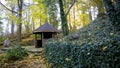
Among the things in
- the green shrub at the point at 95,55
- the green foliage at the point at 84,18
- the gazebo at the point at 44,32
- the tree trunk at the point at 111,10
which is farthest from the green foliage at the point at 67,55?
the green foliage at the point at 84,18

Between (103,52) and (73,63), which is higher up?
(103,52)

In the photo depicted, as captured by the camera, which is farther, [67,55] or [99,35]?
[99,35]

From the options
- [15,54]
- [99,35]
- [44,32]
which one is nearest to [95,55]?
[99,35]

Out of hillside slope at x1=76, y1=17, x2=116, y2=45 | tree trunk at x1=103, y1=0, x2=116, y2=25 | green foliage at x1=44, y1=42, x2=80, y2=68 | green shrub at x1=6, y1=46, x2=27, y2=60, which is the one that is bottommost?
green shrub at x1=6, y1=46, x2=27, y2=60

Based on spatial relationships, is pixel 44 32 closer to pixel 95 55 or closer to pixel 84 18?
pixel 95 55

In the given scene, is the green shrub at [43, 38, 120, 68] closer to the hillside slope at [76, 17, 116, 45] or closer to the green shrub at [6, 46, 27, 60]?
the hillside slope at [76, 17, 116, 45]

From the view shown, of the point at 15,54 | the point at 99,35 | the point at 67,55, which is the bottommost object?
the point at 15,54

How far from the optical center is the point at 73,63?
5.80 metres

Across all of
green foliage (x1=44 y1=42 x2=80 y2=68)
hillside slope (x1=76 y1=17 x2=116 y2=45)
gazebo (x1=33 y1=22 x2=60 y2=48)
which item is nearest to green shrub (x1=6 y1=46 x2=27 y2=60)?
gazebo (x1=33 y1=22 x2=60 y2=48)

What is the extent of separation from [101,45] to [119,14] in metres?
2.78

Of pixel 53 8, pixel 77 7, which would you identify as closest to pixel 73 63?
pixel 53 8

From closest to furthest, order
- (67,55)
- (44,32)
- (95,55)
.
→ (95,55)
(67,55)
(44,32)

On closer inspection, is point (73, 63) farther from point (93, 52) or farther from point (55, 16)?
point (55, 16)

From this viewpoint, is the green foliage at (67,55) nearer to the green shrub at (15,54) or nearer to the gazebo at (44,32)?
the green shrub at (15,54)
